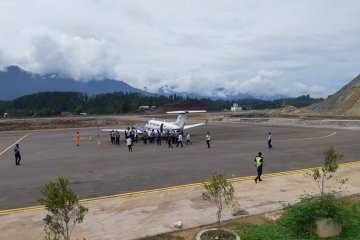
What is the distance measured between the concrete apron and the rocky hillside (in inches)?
3038

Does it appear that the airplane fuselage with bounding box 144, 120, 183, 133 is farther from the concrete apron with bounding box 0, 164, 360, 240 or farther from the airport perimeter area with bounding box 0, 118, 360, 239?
the concrete apron with bounding box 0, 164, 360, 240

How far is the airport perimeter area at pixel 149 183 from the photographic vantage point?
13.0m

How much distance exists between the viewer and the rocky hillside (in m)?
88.6

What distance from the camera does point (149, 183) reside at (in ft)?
62.2

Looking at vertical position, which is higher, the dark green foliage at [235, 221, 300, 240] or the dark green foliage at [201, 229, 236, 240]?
the dark green foliage at [201, 229, 236, 240]

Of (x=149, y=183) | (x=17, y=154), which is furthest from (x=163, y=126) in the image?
(x=149, y=183)

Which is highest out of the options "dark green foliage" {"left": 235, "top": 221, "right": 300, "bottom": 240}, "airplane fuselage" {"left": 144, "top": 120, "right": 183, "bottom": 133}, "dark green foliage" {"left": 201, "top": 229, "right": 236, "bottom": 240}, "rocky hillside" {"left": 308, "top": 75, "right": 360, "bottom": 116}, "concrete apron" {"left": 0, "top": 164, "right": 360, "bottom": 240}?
"rocky hillside" {"left": 308, "top": 75, "right": 360, "bottom": 116}

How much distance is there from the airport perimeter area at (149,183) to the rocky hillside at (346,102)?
6332 centimetres

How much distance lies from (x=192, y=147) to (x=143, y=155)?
22.0 ft

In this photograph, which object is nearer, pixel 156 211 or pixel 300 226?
pixel 300 226

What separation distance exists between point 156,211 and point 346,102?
95088 mm

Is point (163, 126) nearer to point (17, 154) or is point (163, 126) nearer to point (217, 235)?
point (17, 154)

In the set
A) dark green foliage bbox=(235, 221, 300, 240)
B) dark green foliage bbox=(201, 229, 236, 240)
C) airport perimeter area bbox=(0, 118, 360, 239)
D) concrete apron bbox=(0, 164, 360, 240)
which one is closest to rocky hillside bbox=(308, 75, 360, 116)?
airport perimeter area bbox=(0, 118, 360, 239)

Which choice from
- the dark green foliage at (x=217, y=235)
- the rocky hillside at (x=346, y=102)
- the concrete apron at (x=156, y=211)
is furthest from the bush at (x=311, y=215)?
the rocky hillside at (x=346, y=102)
